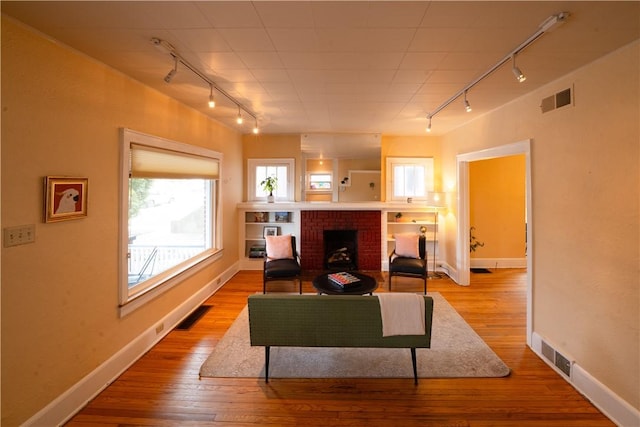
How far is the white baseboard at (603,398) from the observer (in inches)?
76.7

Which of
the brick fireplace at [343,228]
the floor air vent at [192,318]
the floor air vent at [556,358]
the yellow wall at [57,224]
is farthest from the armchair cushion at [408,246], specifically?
the yellow wall at [57,224]

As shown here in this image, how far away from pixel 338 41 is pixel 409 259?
3434mm

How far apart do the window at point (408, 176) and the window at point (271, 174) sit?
189 cm

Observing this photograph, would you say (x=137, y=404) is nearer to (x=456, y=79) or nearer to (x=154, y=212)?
(x=154, y=212)

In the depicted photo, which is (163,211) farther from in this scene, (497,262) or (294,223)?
(497,262)

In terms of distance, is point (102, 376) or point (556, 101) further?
point (556, 101)

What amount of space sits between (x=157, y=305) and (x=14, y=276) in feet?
4.85

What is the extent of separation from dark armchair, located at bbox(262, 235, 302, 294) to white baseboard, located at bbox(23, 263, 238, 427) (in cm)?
112

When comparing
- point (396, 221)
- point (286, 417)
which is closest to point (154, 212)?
point (286, 417)

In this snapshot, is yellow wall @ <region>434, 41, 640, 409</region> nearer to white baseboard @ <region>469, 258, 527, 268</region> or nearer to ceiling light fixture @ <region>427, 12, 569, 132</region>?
ceiling light fixture @ <region>427, 12, 569, 132</region>

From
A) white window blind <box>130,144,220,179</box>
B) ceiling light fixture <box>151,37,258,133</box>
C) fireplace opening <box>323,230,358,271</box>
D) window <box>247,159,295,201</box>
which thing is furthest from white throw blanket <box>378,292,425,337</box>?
window <box>247,159,295,201</box>

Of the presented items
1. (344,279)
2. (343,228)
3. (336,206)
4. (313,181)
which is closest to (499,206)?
(343,228)

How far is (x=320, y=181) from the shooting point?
5.50 meters

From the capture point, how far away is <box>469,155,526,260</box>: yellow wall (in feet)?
18.5
